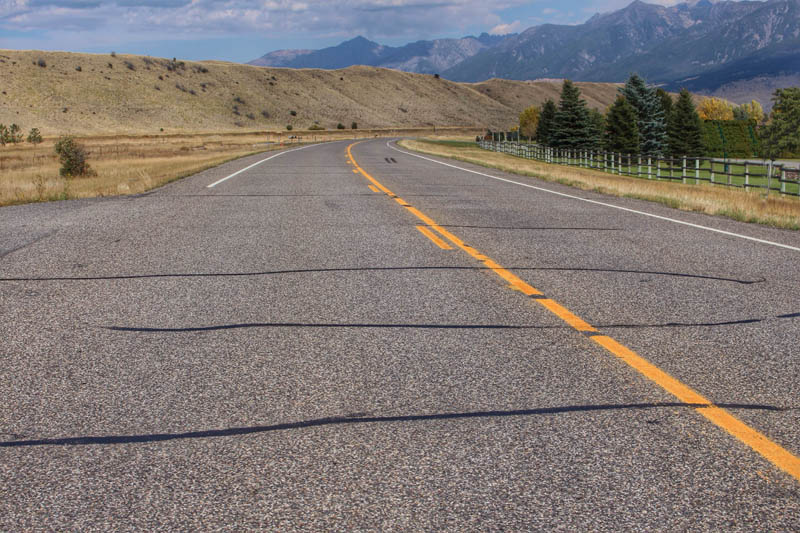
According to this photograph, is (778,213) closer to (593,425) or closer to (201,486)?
(593,425)

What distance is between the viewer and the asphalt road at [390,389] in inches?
105

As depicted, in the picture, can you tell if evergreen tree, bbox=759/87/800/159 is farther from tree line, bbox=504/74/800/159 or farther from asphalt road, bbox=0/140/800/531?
asphalt road, bbox=0/140/800/531

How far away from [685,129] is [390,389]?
87245 millimetres

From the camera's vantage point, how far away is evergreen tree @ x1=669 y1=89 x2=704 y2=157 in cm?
8212

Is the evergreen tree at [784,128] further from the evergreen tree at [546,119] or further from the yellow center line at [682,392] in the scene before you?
the yellow center line at [682,392]

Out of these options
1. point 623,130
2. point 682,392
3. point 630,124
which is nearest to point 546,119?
point 623,130

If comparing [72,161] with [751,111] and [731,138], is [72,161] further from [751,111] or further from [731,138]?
[751,111]

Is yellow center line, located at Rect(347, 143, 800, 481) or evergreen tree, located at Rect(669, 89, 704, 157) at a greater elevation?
evergreen tree, located at Rect(669, 89, 704, 157)

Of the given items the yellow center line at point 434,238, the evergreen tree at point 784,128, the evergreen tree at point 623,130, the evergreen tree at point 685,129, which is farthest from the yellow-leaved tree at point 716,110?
the yellow center line at point 434,238

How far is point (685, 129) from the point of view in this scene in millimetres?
82688

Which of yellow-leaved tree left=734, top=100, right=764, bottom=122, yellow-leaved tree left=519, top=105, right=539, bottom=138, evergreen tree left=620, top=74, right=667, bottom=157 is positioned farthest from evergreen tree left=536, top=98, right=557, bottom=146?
yellow-leaved tree left=734, top=100, right=764, bottom=122

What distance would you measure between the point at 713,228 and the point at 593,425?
8.36m

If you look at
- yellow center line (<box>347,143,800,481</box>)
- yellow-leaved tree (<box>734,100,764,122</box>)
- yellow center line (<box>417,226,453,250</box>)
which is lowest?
yellow center line (<box>347,143,800,481</box>)

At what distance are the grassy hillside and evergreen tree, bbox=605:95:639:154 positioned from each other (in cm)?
5724
